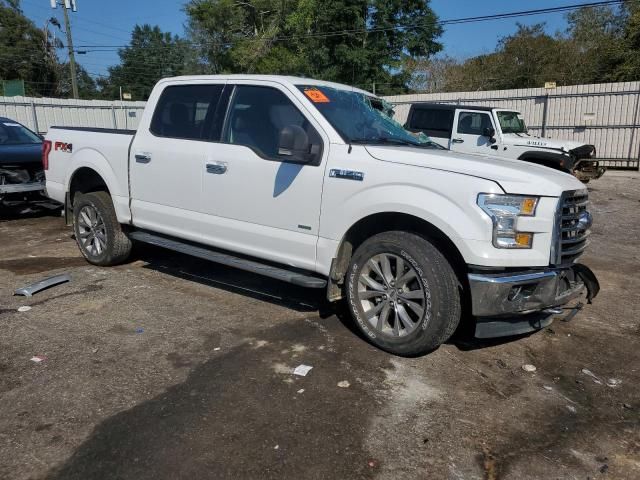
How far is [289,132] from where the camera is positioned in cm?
400

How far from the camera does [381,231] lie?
13.6 feet

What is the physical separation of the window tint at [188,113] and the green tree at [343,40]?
69.5 feet

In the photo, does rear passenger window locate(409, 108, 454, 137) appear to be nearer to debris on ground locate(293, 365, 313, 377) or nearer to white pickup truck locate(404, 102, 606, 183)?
white pickup truck locate(404, 102, 606, 183)

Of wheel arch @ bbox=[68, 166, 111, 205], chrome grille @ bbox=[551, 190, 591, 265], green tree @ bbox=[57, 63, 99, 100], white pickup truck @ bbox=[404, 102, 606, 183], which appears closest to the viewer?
chrome grille @ bbox=[551, 190, 591, 265]

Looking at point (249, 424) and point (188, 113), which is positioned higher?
point (188, 113)

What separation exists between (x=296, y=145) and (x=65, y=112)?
2138 centimetres

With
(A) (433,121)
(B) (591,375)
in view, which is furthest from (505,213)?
(A) (433,121)

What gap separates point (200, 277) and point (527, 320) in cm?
354

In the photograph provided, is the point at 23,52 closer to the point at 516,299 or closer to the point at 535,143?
the point at 535,143

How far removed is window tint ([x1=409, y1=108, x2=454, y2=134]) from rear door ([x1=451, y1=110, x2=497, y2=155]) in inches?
8.1

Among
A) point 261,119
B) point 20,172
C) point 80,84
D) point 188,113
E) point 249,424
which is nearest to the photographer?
point 249,424

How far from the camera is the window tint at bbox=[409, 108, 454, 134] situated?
12523mm

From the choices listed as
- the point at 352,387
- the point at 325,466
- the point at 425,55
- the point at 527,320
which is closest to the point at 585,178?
the point at 527,320

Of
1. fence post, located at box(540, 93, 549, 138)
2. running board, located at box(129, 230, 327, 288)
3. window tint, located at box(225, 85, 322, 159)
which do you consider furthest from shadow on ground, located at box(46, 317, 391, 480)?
fence post, located at box(540, 93, 549, 138)
